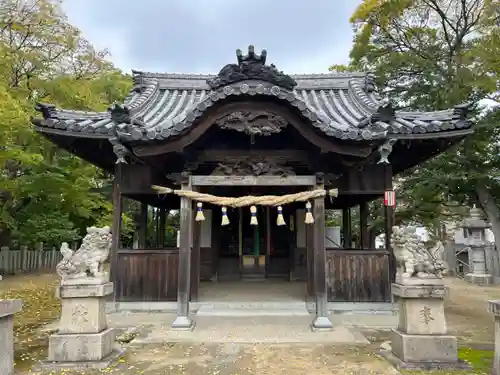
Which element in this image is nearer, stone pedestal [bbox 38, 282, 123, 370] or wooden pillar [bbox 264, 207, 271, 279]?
stone pedestal [bbox 38, 282, 123, 370]

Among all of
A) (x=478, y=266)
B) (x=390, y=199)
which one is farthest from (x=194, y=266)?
(x=478, y=266)

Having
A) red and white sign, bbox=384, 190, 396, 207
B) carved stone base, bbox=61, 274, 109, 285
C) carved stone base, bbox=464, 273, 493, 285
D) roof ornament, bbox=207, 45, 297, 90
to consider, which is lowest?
carved stone base, bbox=464, 273, 493, 285

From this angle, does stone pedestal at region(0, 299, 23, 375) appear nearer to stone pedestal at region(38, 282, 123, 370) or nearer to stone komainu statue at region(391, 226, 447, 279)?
stone pedestal at region(38, 282, 123, 370)

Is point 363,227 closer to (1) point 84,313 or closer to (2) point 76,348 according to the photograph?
(1) point 84,313

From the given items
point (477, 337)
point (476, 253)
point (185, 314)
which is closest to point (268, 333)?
point (185, 314)

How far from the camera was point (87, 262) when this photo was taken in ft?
17.5

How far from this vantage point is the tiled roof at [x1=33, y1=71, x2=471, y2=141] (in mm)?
6332

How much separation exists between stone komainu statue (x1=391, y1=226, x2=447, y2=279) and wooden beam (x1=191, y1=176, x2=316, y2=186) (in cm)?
228

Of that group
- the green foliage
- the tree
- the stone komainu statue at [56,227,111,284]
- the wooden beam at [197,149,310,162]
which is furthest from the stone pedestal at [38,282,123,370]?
the tree

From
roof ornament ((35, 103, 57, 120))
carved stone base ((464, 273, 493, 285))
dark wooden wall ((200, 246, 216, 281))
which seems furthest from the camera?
carved stone base ((464, 273, 493, 285))

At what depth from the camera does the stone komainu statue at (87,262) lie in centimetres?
530

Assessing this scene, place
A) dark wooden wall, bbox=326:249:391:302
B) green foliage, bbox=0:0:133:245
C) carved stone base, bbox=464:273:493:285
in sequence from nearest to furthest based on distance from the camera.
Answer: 1. dark wooden wall, bbox=326:249:391:302
2. green foliage, bbox=0:0:133:245
3. carved stone base, bbox=464:273:493:285

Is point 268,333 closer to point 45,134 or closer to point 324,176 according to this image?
point 324,176

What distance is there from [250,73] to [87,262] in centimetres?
414
